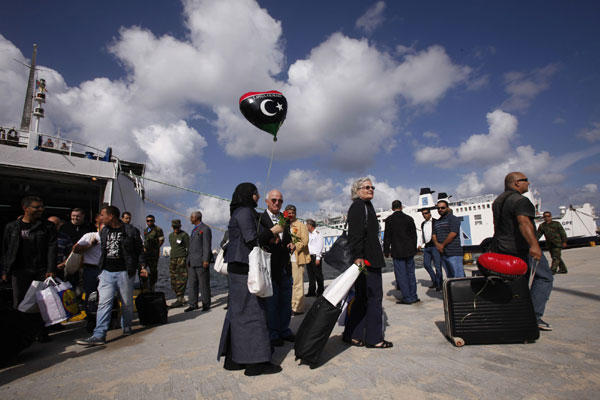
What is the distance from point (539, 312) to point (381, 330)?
1.75 meters

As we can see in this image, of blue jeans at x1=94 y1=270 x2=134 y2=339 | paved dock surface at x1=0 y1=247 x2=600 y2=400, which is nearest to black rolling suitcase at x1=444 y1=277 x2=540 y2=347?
paved dock surface at x1=0 y1=247 x2=600 y2=400

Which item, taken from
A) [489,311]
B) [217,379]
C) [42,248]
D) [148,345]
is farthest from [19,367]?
[489,311]

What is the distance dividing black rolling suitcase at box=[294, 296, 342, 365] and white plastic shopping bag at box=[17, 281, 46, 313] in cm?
322

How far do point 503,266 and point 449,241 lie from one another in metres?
2.50

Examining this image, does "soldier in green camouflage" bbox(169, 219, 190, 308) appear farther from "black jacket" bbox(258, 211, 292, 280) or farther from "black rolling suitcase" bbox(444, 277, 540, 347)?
"black rolling suitcase" bbox(444, 277, 540, 347)

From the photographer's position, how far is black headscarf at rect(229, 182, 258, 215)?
271 centimetres

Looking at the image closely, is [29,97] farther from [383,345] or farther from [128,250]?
Result: [383,345]

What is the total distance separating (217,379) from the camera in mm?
2287

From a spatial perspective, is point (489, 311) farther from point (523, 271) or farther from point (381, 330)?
point (381, 330)

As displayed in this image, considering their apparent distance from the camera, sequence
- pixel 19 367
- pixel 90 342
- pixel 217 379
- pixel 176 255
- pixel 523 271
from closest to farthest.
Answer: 1. pixel 217 379
2. pixel 523 271
3. pixel 19 367
4. pixel 90 342
5. pixel 176 255

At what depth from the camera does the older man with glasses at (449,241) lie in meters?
4.92

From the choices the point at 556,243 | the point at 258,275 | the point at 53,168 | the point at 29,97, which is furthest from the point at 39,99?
the point at 556,243

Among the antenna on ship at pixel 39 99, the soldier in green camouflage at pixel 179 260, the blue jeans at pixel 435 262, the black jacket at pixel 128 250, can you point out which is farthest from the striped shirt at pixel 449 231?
the antenna on ship at pixel 39 99

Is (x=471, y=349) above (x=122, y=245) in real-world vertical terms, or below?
below
